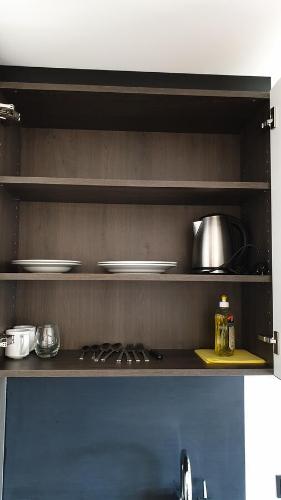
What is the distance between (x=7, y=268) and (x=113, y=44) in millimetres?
926

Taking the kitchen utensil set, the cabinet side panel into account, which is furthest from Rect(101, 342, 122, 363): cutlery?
the cabinet side panel

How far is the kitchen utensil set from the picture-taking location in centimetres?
138

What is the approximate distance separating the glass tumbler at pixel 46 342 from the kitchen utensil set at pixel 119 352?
111 millimetres

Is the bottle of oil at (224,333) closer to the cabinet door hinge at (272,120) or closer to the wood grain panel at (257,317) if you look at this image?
the wood grain panel at (257,317)

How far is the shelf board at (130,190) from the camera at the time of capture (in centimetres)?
129

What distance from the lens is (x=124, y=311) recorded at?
5.19 feet

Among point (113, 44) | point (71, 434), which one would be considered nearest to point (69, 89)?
point (113, 44)

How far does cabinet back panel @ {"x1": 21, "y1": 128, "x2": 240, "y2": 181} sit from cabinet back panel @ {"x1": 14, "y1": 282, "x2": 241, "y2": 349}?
48 centimetres

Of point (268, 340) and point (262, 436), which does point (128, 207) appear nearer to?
point (268, 340)

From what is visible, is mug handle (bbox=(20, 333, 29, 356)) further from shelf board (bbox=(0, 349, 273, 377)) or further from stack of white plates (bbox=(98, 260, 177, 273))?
stack of white plates (bbox=(98, 260, 177, 273))

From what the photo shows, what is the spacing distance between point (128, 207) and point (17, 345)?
70 cm

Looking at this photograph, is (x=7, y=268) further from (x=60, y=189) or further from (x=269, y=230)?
(x=269, y=230)

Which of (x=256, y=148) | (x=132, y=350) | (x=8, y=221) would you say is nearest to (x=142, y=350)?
(x=132, y=350)

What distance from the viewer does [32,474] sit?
152cm
